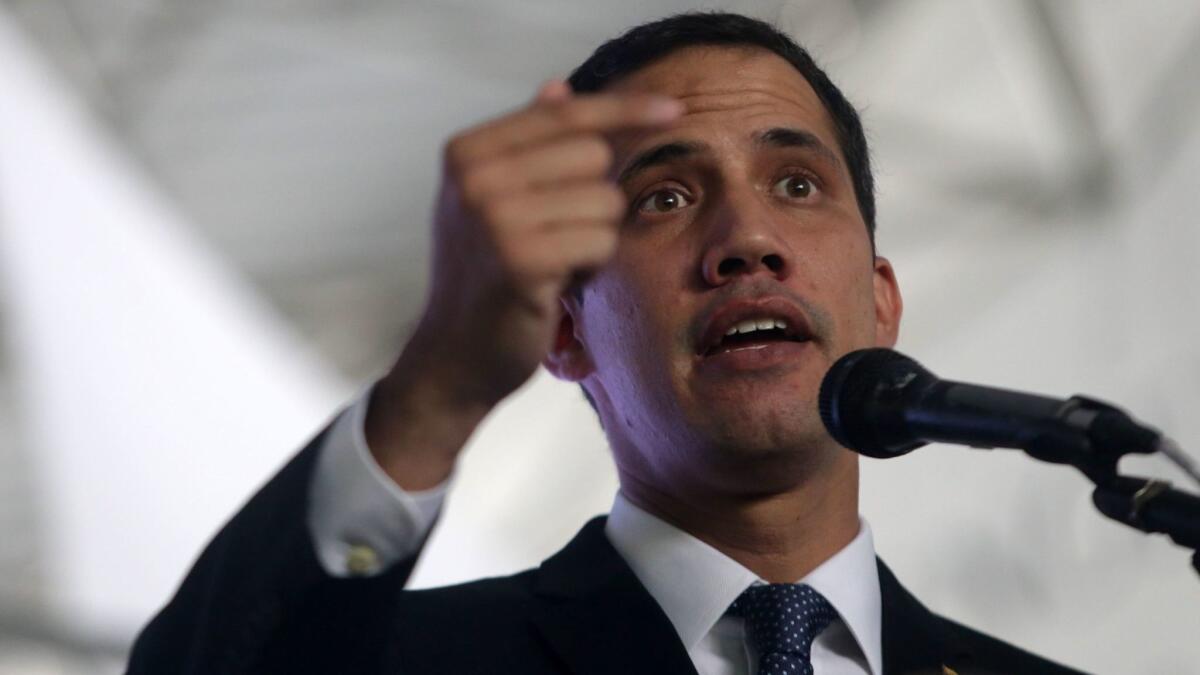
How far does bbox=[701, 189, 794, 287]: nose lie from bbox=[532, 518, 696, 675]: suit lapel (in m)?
0.40

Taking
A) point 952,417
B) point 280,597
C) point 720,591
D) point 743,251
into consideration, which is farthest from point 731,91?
point 280,597

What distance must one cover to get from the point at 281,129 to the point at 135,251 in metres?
0.74

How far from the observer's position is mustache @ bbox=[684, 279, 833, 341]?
207 centimetres

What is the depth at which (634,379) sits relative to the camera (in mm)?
2223

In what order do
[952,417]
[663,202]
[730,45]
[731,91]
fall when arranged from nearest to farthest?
[952,417] < [663,202] < [731,91] < [730,45]

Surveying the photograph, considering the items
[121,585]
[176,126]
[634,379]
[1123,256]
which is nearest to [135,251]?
[176,126]

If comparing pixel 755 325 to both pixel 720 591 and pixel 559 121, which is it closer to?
pixel 720 591

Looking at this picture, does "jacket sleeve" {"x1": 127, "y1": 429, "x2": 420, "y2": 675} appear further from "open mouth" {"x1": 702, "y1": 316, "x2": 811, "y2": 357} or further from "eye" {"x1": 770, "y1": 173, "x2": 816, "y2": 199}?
"eye" {"x1": 770, "y1": 173, "x2": 816, "y2": 199}

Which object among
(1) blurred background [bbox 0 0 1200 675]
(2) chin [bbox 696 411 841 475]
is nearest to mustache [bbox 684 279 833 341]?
(2) chin [bbox 696 411 841 475]

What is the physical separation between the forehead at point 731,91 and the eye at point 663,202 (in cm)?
9

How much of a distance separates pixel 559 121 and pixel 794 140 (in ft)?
3.35

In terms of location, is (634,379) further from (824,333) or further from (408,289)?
(408,289)

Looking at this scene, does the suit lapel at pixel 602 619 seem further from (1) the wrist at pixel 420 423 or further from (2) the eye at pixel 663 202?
(1) the wrist at pixel 420 423

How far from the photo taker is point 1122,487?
1.42m
